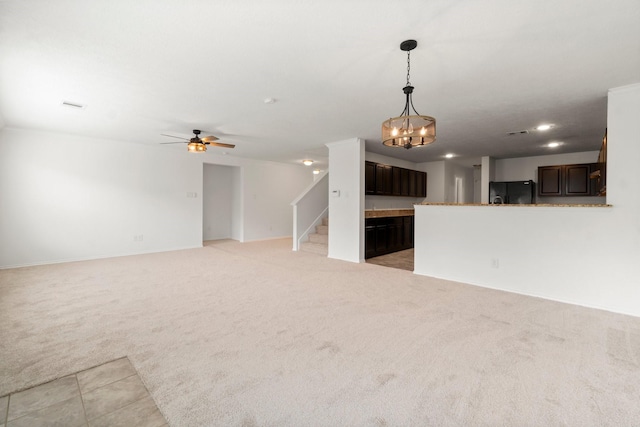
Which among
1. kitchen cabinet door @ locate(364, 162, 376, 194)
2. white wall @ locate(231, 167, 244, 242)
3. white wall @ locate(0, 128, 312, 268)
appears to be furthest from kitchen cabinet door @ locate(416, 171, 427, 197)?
white wall @ locate(0, 128, 312, 268)

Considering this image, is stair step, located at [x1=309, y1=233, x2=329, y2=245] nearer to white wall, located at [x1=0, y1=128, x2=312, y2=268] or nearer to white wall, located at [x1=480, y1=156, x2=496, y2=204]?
white wall, located at [x1=0, y1=128, x2=312, y2=268]

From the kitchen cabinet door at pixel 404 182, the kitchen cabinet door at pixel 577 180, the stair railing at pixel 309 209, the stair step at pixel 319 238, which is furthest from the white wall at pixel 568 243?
the kitchen cabinet door at pixel 577 180

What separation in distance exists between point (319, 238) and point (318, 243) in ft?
0.46

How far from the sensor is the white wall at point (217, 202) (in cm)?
877

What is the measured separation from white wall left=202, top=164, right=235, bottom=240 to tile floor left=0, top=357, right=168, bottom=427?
23.1ft

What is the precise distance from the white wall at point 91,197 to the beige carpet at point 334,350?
5.40ft

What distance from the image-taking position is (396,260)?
6121 mm

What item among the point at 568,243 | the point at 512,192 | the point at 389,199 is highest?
the point at 512,192

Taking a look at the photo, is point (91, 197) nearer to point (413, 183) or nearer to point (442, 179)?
point (413, 183)

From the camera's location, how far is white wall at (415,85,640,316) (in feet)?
10.6

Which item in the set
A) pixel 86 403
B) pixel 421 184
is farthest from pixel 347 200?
pixel 86 403

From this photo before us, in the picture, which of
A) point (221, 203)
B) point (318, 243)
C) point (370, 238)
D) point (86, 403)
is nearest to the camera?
point (86, 403)

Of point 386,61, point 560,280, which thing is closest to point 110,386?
point 386,61

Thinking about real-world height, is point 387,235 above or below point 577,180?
A: below
